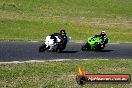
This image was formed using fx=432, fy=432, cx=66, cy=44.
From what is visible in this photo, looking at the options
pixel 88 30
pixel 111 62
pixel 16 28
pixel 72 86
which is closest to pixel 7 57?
pixel 111 62

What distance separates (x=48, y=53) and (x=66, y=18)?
26986 millimetres

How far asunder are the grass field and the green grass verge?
535 inches

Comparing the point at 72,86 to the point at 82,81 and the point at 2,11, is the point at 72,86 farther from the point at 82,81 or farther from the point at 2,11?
the point at 2,11

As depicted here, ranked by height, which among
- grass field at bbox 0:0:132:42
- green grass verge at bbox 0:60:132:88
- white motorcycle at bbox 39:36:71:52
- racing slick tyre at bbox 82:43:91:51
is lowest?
grass field at bbox 0:0:132:42

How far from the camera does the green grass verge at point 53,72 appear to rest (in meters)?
17.1

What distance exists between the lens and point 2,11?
52.5m

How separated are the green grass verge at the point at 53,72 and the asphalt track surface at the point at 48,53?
1872 millimetres

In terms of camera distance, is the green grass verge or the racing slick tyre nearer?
the green grass verge

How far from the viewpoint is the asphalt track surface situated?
23.7m

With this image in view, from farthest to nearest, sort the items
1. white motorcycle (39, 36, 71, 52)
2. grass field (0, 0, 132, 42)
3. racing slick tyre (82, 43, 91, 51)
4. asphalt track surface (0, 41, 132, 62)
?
grass field (0, 0, 132, 42), racing slick tyre (82, 43, 91, 51), white motorcycle (39, 36, 71, 52), asphalt track surface (0, 41, 132, 62)

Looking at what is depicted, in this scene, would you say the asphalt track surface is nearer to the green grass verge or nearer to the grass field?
the green grass verge

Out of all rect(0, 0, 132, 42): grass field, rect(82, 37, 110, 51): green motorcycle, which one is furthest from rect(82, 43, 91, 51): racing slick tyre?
rect(0, 0, 132, 42): grass field

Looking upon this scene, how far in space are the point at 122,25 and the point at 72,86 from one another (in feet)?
114

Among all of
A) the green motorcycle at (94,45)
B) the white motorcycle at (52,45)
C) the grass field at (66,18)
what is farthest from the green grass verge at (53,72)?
the grass field at (66,18)
